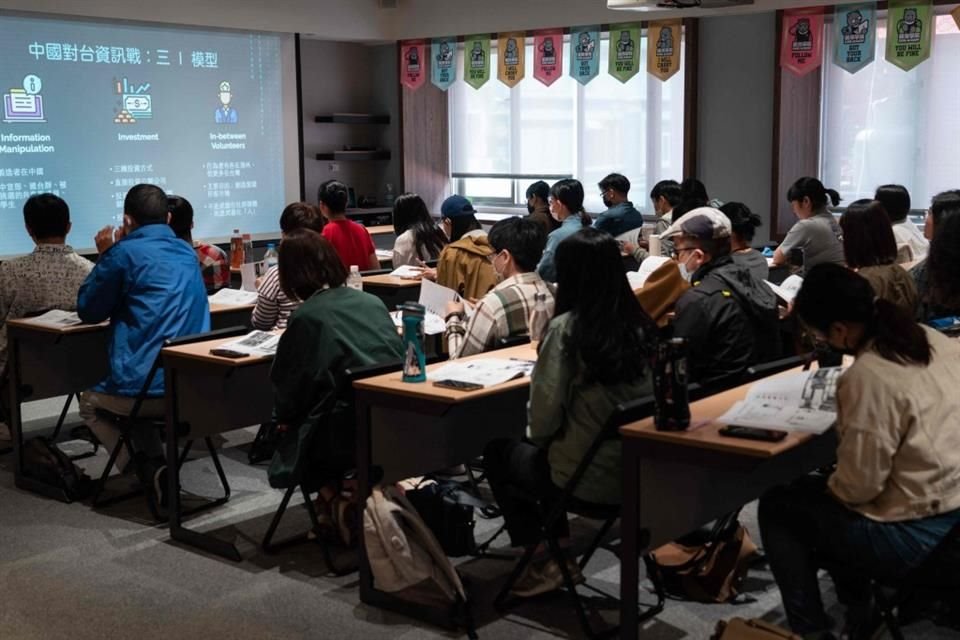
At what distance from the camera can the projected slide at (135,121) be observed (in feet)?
24.8

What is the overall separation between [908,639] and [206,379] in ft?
8.15

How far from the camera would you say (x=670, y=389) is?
279cm

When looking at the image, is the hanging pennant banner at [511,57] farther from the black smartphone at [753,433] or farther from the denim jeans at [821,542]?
the black smartphone at [753,433]

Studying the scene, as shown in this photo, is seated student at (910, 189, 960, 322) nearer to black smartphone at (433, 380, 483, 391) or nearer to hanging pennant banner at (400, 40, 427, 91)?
black smartphone at (433, 380, 483, 391)

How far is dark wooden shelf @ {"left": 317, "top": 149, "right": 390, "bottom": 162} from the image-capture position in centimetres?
995

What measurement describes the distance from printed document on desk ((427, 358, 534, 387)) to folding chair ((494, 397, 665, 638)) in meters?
0.36

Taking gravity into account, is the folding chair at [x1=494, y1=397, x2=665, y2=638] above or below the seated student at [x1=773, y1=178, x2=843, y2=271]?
below

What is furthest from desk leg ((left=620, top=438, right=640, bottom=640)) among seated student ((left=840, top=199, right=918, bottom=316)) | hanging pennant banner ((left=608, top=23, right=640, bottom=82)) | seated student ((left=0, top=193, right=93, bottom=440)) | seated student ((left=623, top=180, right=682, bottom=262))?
hanging pennant banner ((left=608, top=23, right=640, bottom=82))

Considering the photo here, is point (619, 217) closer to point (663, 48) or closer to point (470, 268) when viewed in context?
point (663, 48)

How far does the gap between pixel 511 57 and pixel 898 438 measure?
6.90 m

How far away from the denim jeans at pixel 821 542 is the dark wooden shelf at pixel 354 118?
7.43m

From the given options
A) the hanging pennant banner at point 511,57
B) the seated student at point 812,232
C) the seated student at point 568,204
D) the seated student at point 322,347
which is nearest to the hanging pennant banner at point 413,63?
the hanging pennant banner at point 511,57

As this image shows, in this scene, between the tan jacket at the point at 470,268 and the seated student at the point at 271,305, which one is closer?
the seated student at the point at 271,305

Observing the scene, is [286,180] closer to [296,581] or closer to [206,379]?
[206,379]
